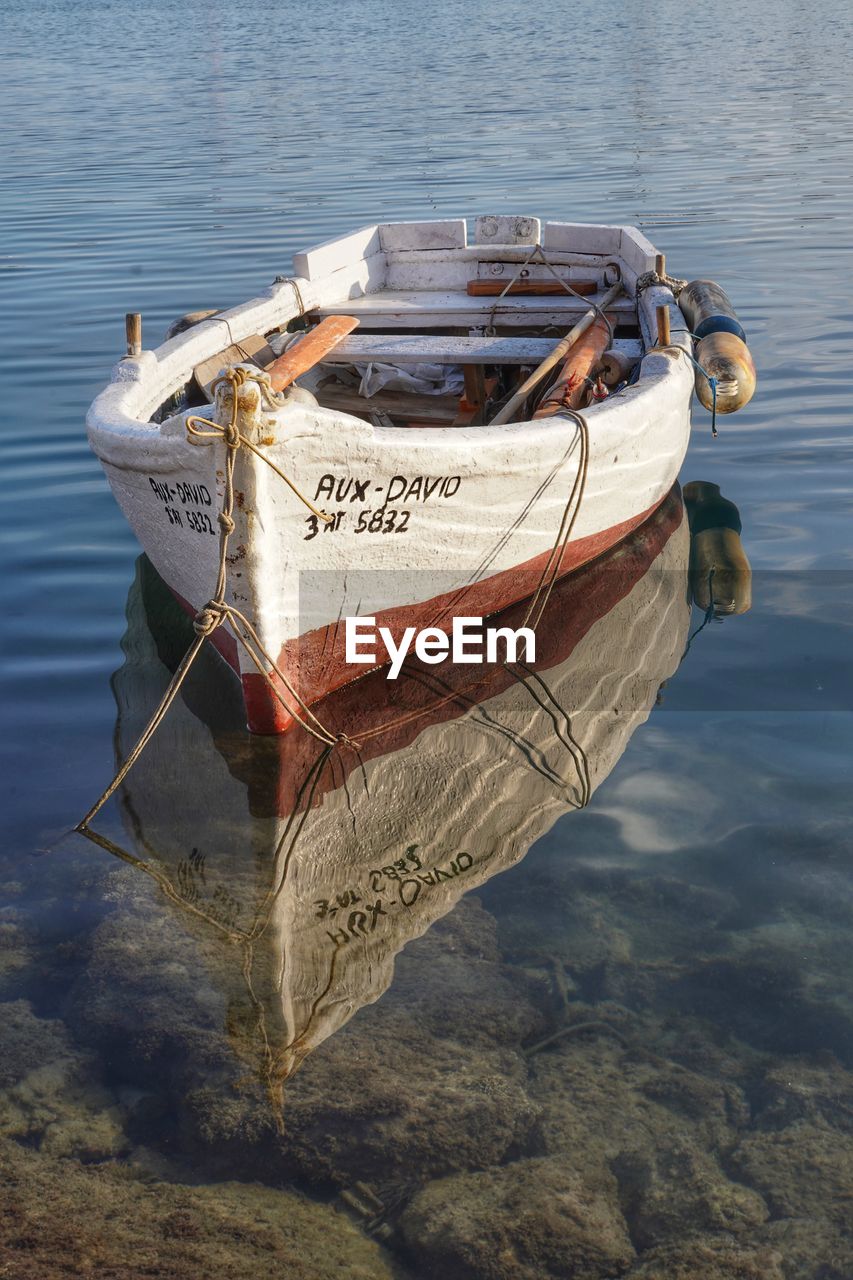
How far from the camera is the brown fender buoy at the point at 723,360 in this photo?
23.4ft

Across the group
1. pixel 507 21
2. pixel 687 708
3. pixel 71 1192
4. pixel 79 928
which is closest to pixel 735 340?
pixel 687 708

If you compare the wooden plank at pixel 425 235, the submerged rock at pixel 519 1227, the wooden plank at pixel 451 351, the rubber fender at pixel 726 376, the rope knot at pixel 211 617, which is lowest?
the submerged rock at pixel 519 1227

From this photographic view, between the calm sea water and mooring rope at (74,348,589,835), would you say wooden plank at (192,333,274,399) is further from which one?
mooring rope at (74,348,589,835)

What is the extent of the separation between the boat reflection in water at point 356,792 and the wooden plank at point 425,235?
13.3ft

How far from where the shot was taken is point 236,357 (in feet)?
23.5

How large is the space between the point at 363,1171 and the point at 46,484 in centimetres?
566

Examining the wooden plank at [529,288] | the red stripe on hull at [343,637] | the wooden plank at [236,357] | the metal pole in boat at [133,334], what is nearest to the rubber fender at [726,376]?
the red stripe on hull at [343,637]

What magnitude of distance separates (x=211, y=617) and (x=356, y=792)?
897 mm

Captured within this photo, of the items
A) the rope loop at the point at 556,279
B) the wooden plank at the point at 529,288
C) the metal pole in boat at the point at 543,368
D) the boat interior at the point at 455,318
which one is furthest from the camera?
the wooden plank at the point at 529,288

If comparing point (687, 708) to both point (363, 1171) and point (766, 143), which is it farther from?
point (766, 143)

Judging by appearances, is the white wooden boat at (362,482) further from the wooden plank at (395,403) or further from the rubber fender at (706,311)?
the rubber fender at (706,311)

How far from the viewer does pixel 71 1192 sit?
10.1 ft

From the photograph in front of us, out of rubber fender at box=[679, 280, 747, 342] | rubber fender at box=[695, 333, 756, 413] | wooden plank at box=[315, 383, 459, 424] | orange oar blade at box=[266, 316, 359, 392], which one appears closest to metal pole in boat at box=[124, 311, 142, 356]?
orange oar blade at box=[266, 316, 359, 392]

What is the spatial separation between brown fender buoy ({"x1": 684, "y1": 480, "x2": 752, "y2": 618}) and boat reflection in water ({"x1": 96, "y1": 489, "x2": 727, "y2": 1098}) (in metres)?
0.18
